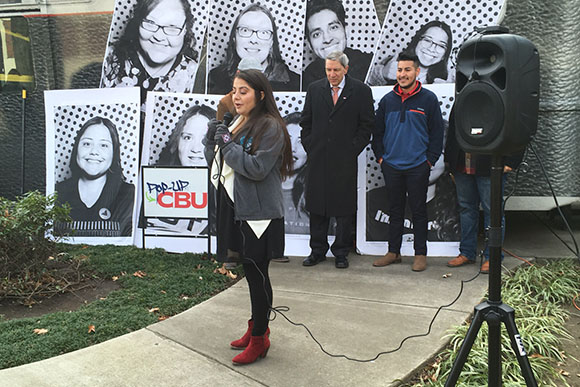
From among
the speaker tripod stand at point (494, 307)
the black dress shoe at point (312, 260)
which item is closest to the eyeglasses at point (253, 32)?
the black dress shoe at point (312, 260)

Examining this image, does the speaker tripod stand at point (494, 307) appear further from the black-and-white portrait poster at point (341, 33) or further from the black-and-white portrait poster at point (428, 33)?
the black-and-white portrait poster at point (341, 33)

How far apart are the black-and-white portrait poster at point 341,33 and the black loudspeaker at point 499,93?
3544mm

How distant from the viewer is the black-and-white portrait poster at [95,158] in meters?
6.47

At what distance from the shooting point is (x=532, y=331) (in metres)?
3.80

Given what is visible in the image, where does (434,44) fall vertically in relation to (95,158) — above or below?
above

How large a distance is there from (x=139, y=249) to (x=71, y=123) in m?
1.90

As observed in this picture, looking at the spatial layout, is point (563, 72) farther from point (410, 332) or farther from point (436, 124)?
point (410, 332)

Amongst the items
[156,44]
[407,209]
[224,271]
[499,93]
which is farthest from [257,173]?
[156,44]

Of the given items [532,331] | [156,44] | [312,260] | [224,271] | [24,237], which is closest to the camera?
[532,331]

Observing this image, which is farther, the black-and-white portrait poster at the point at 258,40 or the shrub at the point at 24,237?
the black-and-white portrait poster at the point at 258,40

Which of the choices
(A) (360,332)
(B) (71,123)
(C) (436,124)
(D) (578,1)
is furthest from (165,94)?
(D) (578,1)

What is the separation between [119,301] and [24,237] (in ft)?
3.74

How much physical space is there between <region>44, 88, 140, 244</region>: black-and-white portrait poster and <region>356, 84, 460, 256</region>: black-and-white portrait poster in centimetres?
274

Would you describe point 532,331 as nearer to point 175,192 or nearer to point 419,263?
point 419,263
